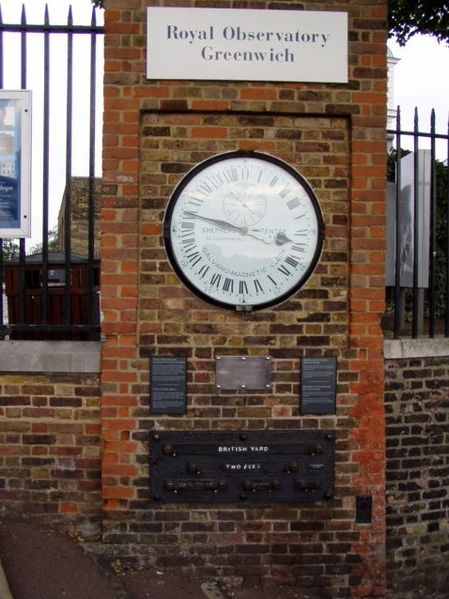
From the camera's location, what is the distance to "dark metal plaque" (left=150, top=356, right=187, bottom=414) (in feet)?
14.8

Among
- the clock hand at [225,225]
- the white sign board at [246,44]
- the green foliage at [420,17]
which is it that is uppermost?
the green foliage at [420,17]

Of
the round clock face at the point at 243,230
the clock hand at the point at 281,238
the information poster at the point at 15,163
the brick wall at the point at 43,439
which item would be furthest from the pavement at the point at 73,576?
the clock hand at the point at 281,238

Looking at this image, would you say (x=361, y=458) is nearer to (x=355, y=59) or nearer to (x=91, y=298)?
(x=91, y=298)

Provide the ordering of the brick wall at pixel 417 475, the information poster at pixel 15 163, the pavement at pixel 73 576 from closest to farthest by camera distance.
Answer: the pavement at pixel 73 576, the information poster at pixel 15 163, the brick wall at pixel 417 475

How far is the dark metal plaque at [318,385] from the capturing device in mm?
4574

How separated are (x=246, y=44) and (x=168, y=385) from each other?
2100mm

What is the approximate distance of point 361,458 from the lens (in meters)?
4.64

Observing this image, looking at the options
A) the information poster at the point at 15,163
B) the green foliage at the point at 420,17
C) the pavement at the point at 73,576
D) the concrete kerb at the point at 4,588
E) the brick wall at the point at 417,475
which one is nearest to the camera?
the concrete kerb at the point at 4,588

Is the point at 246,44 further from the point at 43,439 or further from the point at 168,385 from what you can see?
the point at 43,439

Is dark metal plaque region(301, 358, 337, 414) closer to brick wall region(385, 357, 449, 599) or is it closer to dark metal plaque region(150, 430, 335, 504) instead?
dark metal plaque region(150, 430, 335, 504)

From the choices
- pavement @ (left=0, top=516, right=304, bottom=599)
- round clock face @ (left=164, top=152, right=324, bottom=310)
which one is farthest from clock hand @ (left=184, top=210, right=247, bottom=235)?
pavement @ (left=0, top=516, right=304, bottom=599)

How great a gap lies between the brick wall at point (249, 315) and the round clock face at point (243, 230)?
0.07 m

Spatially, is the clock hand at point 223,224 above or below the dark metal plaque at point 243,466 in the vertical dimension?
above

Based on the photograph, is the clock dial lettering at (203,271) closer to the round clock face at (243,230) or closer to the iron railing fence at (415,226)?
the round clock face at (243,230)
